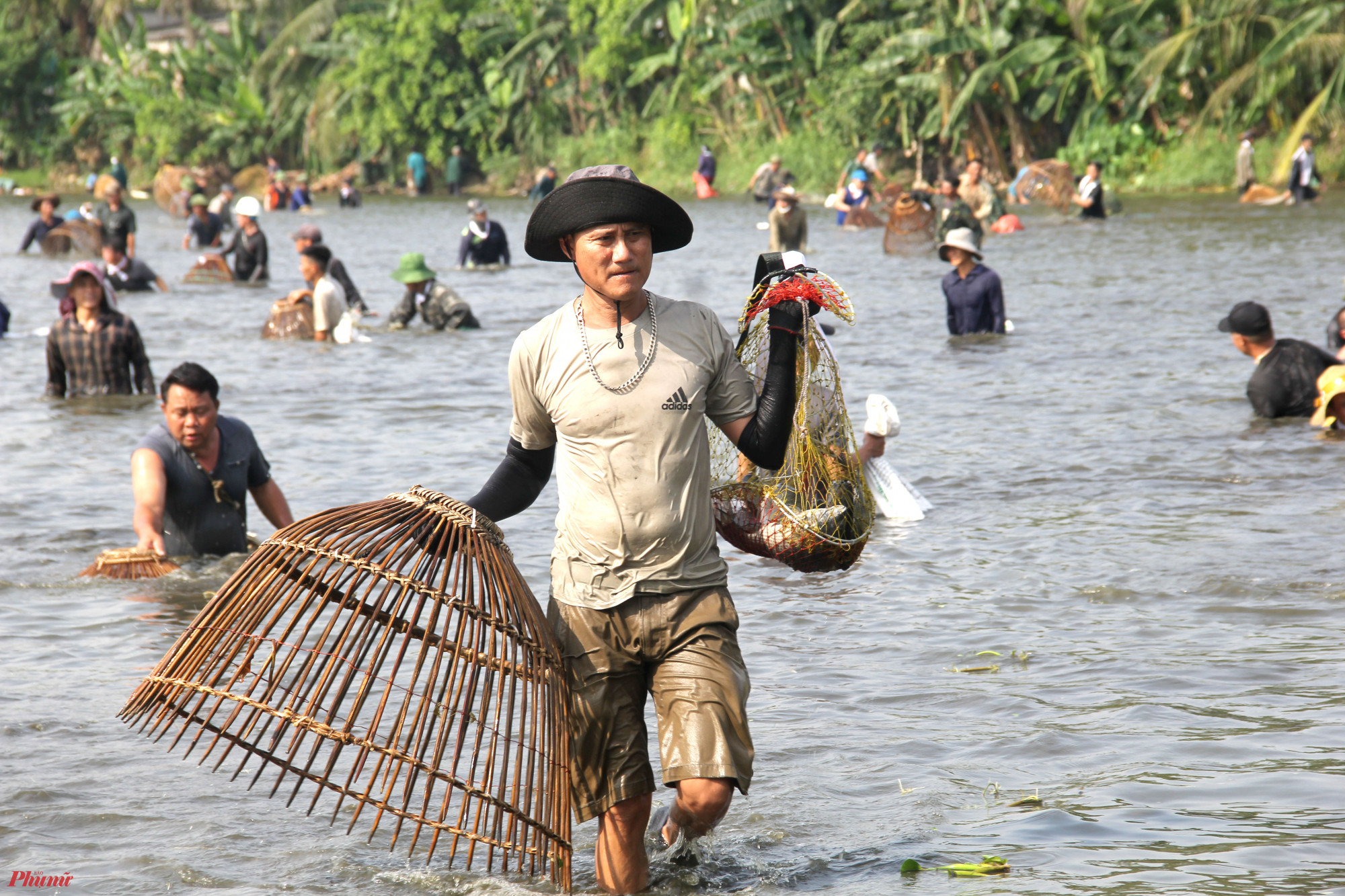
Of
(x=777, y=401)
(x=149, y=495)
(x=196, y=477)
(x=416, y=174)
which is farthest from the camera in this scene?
(x=416, y=174)

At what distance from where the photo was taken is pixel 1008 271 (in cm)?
2117

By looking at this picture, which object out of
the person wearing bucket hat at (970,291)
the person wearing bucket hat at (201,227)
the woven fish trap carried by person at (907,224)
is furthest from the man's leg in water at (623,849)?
the person wearing bucket hat at (201,227)

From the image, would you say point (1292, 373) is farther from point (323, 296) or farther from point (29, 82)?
point (29, 82)

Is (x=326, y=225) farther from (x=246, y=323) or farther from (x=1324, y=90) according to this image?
(x=1324, y=90)

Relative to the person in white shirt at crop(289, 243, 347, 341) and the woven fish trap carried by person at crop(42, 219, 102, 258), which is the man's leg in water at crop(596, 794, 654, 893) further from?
the woven fish trap carried by person at crop(42, 219, 102, 258)

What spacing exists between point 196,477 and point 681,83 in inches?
1513

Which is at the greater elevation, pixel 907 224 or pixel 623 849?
pixel 907 224

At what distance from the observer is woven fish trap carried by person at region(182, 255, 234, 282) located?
2153 centimetres

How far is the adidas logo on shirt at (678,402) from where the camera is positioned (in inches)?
137

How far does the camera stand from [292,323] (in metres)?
15.9

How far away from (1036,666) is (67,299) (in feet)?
27.1

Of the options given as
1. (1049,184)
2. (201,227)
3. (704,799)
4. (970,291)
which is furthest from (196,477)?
(1049,184)

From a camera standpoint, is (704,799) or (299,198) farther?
(299,198)

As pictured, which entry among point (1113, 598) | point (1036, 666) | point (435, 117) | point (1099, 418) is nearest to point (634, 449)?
point (1036, 666)
